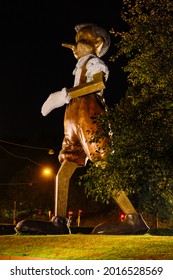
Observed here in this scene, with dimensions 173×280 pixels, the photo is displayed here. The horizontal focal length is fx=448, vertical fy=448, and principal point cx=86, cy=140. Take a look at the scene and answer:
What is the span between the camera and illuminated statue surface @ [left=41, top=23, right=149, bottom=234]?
34.8 ft

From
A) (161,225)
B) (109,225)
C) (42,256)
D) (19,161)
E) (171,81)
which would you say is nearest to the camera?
(42,256)

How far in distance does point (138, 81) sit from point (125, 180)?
349 cm

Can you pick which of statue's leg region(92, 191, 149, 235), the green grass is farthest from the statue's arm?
the green grass

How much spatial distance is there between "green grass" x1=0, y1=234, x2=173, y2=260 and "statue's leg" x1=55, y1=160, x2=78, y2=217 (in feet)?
3.41

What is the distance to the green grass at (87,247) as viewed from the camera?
26.2 ft

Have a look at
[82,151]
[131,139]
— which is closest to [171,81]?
[131,139]

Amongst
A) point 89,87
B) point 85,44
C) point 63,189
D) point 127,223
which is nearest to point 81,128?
point 89,87

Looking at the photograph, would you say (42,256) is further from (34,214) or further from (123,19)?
(34,214)

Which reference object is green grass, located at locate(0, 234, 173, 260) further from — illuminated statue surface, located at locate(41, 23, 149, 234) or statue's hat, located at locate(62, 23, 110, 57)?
statue's hat, located at locate(62, 23, 110, 57)

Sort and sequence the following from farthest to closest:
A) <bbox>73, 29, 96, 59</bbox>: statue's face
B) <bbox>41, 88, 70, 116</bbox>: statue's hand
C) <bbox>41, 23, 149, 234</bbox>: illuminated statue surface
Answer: <bbox>73, 29, 96, 59</bbox>: statue's face → <bbox>41, 88, 70, 116</bbox>: statue's hand → <bbox>41, 23, 149, 234</bbox>: illuminated statue surface

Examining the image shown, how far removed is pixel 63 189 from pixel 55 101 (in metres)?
2.19

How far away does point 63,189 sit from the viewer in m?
11.0

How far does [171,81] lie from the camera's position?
9836mm

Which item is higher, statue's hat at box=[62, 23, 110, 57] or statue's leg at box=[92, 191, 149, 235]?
statue's hat at box=[62, 23, 110, 57]
